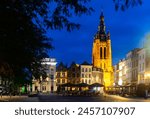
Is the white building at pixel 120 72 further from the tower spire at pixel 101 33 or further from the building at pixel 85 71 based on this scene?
the tower spire at pixel 101 33

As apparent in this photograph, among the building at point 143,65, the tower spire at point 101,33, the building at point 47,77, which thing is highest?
the tower spire at point 101,33

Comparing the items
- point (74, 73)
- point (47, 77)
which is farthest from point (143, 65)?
point (47, 77)

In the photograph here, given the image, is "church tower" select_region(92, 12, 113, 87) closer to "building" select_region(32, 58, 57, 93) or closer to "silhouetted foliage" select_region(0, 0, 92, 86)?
"building" select_region(32, 58, 57, 93)

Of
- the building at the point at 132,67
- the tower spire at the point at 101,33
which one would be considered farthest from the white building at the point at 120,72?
the tower spire at the point at 101,33

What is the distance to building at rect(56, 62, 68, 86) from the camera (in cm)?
4108

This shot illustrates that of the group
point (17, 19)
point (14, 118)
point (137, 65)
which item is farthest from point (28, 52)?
point (137, 65)

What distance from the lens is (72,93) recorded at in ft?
109

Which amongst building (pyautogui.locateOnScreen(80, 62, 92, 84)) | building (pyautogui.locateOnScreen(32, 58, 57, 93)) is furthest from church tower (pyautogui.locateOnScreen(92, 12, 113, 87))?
building (pyautogui.locateOnScreen(32, 58, 57, 93))

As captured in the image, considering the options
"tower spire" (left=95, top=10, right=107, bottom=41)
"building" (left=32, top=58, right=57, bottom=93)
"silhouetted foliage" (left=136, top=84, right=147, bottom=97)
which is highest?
"tower spire" (left=95, top=10, right=107, bottom=41)

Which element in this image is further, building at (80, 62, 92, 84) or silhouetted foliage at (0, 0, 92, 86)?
building at (80, 62, 92, 84)

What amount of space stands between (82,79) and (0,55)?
34259mm

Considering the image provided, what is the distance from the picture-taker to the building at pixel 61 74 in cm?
4108

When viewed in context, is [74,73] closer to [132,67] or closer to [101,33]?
[101,33]

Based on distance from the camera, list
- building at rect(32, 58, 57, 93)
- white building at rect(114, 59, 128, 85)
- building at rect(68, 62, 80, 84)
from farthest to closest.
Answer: white building at rect(114, 59, 128, 85), building at rect(68, 62, 80, 84), building at rect(32, 58, 57, 93)
